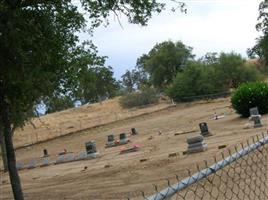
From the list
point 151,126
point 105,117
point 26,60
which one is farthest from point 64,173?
point 105,117

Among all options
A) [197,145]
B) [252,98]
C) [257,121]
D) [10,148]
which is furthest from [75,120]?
[10,148]

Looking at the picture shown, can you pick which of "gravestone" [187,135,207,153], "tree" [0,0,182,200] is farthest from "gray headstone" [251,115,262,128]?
"tree" [0,0,182,200]

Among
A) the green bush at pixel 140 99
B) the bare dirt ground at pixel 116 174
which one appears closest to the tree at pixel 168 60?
the green bush at pixel 140 99

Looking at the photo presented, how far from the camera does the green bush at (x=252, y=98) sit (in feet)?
129

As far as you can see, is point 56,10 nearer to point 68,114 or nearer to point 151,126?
point 151,126

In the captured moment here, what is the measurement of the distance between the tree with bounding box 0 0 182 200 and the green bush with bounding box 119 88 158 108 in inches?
2970

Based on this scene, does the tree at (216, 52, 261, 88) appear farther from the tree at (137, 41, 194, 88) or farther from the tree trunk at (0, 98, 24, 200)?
the tree trunk at (0, 98, 24, 200)

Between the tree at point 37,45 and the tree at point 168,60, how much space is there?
83.6 m

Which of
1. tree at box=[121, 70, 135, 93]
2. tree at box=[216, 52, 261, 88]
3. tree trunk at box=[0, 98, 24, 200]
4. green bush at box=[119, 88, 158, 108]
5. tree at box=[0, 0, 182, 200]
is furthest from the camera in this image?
tree at box=[121, 70, 135, 93]

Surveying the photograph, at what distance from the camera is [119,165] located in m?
26.4

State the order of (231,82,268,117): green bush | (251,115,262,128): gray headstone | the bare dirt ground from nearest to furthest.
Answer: the bare dirt ground < (251,115,262,128): gray headstone < (231,82,268,117): green bush

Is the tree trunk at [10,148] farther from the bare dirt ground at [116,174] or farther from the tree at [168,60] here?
the tree at [168,60]

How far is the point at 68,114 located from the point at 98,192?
74.7m

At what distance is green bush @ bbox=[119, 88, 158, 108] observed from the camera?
303 ft
